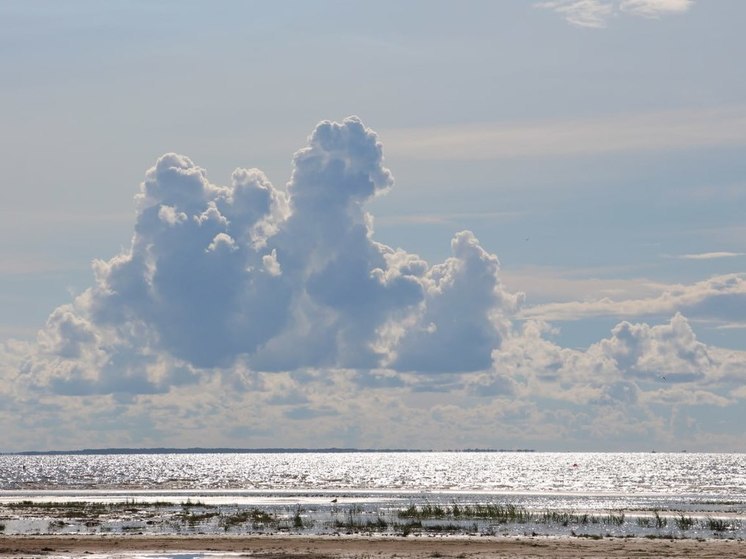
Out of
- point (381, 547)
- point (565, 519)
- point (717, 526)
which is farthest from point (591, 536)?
point (381, 547)

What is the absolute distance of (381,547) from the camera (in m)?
56.8

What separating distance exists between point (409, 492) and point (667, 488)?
4059 centimetres

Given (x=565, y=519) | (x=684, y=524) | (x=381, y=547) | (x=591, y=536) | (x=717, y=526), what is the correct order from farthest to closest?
(x=565, y=519)
(x=684, y=524)
(x=717, y=526)
(x=591, y=536)
(x=381, y=547)

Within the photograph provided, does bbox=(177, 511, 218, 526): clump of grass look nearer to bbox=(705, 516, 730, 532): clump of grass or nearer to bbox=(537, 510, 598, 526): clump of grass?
bbox=(537, 510, 598, 526): clump of grass

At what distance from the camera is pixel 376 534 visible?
2574 inches

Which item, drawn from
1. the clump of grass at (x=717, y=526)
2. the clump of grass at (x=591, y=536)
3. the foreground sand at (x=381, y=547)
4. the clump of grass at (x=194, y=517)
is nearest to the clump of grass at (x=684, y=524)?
the clump of grass at (x=717, y=526)

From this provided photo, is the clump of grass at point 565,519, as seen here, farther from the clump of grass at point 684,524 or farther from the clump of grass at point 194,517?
the clump of grass at point 194,517

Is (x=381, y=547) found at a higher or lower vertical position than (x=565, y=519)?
lower

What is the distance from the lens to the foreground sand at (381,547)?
174 ft

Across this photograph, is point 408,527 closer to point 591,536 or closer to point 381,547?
point 591,536

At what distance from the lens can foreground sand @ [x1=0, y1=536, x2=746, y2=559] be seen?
2083 inches

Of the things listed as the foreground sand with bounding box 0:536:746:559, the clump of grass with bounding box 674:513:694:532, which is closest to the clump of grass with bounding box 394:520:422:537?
the foreground sand with bounding box 0:536:746:559

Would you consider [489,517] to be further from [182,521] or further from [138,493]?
[138,493]

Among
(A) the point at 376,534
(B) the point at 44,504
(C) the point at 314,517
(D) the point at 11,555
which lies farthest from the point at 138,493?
(D) the point at 11,555
